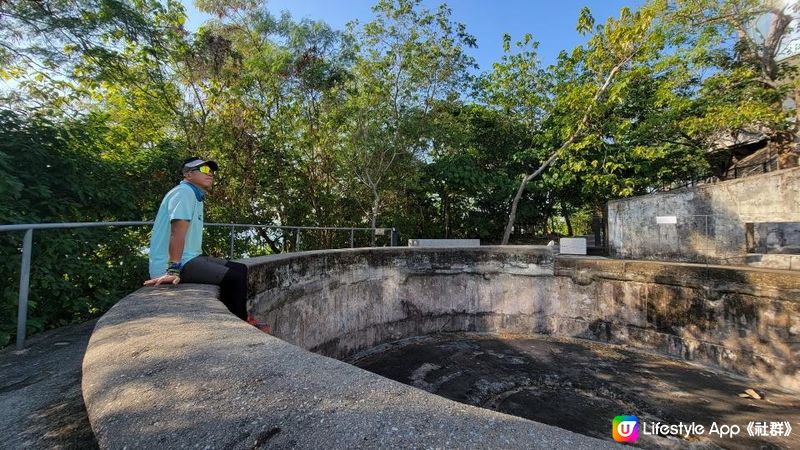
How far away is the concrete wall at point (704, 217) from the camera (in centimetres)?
546

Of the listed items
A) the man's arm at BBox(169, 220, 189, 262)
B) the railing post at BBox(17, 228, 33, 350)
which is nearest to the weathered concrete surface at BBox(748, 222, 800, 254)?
the man's arm at BBox(169, 220, 189, 262)

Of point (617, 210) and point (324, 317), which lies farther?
point (617, 210)

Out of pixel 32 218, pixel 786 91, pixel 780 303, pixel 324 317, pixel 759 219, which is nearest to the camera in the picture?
pixel 32 218

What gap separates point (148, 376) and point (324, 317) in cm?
484

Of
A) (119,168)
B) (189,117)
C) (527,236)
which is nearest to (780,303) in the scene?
(527,236)

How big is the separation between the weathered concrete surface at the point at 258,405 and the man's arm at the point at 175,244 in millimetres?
1125

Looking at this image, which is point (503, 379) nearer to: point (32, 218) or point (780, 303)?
point (780, 303)

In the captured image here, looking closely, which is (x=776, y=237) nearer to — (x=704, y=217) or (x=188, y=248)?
(x=704, y=217)

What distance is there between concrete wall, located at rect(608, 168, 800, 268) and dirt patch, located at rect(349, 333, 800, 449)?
1.89m

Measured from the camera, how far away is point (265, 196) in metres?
10.5

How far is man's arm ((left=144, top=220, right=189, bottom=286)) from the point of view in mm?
2625

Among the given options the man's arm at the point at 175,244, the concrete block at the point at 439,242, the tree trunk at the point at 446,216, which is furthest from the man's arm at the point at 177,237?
the tree trunk at the point at 446,216

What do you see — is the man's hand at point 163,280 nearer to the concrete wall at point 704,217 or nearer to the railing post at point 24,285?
the railing post at point 24,285

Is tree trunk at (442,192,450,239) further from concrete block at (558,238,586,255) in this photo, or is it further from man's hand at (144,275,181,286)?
man's hand at (144,275,181,286)
